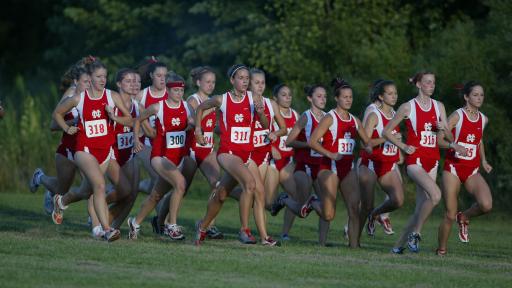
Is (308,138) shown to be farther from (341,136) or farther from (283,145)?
(283,145)

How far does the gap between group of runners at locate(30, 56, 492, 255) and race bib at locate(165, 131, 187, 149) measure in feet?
0.04

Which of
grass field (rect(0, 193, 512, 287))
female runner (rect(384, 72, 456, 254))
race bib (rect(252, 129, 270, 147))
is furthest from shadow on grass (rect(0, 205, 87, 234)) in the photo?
female runner (rect(384, 72, 456, 254))

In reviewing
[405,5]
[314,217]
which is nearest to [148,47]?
[405,5]

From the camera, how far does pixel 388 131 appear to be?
597 inches

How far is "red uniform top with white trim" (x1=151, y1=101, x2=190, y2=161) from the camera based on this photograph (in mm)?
15961

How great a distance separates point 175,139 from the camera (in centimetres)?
1602

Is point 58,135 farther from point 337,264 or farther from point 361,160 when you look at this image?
point 337,264

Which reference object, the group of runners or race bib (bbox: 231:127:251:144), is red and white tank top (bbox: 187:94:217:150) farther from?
race bib (bbox: 231:127:251:144)

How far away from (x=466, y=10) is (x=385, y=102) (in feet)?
55.0

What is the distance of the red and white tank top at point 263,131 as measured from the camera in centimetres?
1584

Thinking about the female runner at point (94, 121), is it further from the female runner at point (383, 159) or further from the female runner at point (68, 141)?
the female runner at point (383, 159)

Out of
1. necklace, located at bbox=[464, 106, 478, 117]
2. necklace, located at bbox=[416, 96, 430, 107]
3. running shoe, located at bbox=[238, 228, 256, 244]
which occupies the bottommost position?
running shoe, located at bbox=[238, 228, 256, 244]

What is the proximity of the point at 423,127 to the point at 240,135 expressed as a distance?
2166 millimetres

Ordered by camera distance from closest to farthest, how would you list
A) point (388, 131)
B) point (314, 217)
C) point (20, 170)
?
1. point (388, 131)
2. point (314, 217)
3. point (20, 170)
